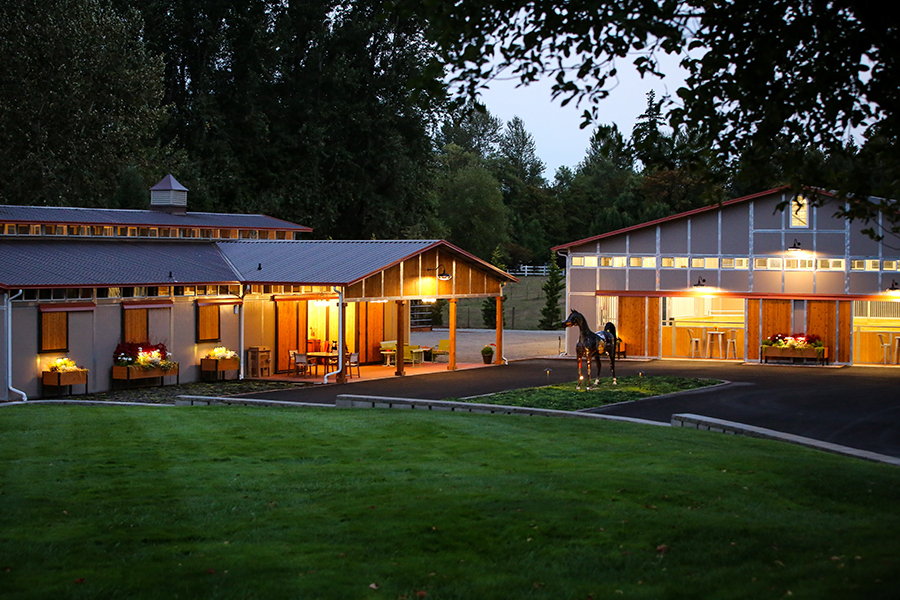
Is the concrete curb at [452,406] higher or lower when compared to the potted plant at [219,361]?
lower

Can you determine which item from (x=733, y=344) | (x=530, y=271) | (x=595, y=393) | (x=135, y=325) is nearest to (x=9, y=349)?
(x=135, y=325)

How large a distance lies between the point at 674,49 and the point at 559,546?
464 centimetres

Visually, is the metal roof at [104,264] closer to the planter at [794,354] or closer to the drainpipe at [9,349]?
the drainpipe at [9,349]

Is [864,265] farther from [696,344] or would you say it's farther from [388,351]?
[388,351]

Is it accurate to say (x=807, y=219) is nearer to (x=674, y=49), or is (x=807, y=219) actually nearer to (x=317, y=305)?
(x=317, y=305)

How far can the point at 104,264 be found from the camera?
25.6 m

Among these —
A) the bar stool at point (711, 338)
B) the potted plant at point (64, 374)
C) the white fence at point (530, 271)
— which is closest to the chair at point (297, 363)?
the potted plant at point (64, 374)

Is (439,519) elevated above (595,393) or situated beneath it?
elevated above

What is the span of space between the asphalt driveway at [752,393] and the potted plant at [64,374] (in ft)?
13.9

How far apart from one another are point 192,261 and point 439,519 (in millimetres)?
21114

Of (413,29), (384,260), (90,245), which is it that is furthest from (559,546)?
(413,29)

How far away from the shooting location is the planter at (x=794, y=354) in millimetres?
30453

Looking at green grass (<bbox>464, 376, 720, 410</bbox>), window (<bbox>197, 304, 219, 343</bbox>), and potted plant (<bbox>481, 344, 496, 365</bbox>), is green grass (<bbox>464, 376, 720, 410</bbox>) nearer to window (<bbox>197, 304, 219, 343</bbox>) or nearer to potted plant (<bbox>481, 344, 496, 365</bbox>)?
potted plant (<bbox>481, 344, 496, 365</bbox>)

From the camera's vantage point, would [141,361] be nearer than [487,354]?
Yes
